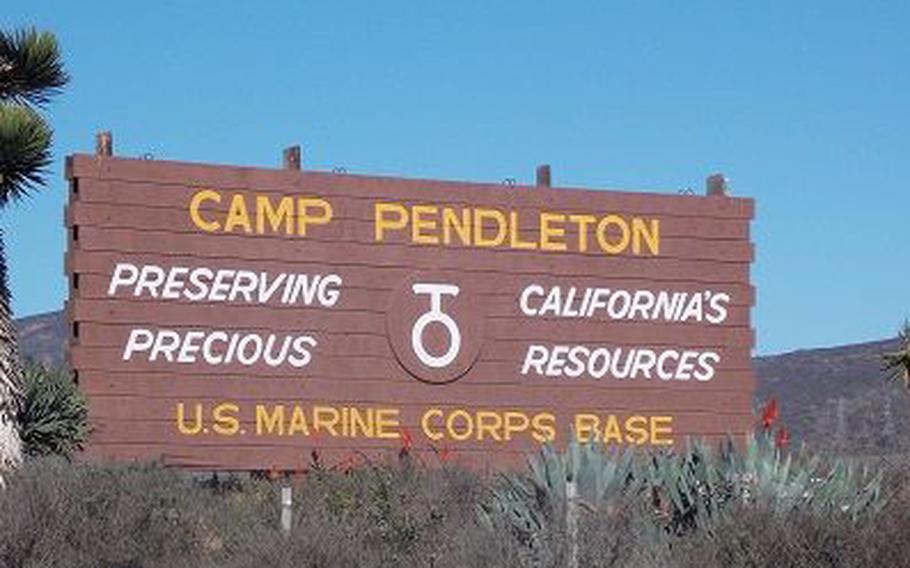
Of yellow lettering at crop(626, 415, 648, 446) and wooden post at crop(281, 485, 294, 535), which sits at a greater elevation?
yellow lettering at crop(626, 415, 648, 446)

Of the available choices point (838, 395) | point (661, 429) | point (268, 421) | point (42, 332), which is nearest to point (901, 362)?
point (661, 429)

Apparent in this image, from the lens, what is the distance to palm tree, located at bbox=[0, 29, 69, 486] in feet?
62.4

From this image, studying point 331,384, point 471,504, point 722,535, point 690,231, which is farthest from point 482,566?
point 690,231

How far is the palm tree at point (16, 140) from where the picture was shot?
1902 cm

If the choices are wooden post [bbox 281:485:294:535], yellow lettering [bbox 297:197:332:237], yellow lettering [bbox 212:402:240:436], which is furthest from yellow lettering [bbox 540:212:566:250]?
wooden post [bbox 281:485:294:535]

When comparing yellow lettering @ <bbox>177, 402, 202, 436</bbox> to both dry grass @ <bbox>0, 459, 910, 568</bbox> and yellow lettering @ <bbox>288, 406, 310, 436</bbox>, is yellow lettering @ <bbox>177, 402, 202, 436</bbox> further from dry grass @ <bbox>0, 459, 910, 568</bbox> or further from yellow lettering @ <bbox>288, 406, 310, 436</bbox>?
yellow lettering @ <bbox>288, 406, 310, 436</bbox>

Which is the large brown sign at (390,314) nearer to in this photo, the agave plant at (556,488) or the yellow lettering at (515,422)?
the yellow lettering at (515,422)

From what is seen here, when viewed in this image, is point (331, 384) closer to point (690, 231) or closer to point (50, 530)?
point (690, 231)

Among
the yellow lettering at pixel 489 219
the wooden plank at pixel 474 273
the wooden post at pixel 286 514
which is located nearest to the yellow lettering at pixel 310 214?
the wooden plank at pixel 474 273

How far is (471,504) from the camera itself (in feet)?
64.0

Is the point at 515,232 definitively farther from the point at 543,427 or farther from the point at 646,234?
the point at 543,427

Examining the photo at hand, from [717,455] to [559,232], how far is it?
9331mm

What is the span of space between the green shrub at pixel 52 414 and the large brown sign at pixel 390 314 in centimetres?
35

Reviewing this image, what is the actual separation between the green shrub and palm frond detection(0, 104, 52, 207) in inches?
89.7
